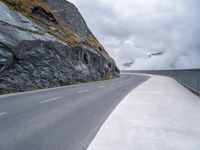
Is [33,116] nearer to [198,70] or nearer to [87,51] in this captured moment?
[198,70]

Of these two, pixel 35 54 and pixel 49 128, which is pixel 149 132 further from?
pixel 35 54

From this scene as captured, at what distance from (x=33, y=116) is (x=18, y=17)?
20.1 m

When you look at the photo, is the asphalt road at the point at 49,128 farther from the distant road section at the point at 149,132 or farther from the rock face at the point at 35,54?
the rock face at the point at 35,54

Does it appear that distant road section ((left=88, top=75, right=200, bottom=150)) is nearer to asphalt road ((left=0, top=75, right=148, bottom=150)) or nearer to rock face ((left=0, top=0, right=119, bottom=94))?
asphalt road ((left=0, top=75, right=148, bottom=150))

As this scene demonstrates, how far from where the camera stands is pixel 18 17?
2827 cm

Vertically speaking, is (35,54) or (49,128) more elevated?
(35,54)

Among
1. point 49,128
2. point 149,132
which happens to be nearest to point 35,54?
point 49,128

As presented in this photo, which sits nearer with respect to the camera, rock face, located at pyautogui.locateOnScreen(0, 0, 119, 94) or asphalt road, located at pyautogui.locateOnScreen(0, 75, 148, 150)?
asphalt road, located at pyautogui.locateOnScreen(0, 75, 148, 150)

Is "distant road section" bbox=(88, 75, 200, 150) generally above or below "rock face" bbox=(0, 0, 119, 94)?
below

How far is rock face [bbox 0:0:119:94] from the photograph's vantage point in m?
21.9

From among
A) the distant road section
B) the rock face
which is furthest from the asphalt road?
the rock face

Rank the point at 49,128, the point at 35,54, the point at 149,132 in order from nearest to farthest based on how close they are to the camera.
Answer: the point at 149,132, the point at 49,128, the point at 35,54

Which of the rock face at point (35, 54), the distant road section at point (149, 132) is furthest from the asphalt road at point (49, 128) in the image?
the rock face at point (35, 54)

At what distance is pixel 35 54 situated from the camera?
25562 millimetres
